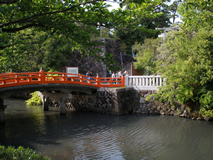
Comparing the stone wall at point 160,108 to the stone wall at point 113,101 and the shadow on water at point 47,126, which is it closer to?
the stone wall at point 113,101

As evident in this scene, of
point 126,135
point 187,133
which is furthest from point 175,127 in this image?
point 126,135

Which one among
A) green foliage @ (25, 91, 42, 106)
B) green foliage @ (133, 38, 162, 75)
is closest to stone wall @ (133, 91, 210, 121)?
green foliage @ (133, 38, 162, 75)

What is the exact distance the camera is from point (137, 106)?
15570mm

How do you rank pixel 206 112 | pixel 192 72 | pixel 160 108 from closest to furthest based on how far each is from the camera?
pixel 206 112
pixel 192 72
pixel 160 108

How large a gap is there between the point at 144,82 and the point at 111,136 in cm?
635

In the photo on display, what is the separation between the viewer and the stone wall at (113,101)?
1488cm

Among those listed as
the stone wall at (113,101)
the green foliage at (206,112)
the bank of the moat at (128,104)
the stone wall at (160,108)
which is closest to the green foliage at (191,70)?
the green foliage at (206,112)

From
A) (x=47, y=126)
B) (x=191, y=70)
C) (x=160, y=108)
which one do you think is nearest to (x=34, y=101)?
(x=47, y=126)

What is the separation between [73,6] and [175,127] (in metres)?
9.18

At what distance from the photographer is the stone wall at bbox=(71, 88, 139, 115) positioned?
14.9 metres

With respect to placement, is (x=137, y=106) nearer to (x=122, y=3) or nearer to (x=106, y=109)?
(x=106, y=109)

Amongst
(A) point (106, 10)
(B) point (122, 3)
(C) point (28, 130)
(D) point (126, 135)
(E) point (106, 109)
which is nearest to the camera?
(B) point (122, 3)

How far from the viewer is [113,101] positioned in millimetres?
14969

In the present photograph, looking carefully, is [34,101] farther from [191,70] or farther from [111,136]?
[191,70]
